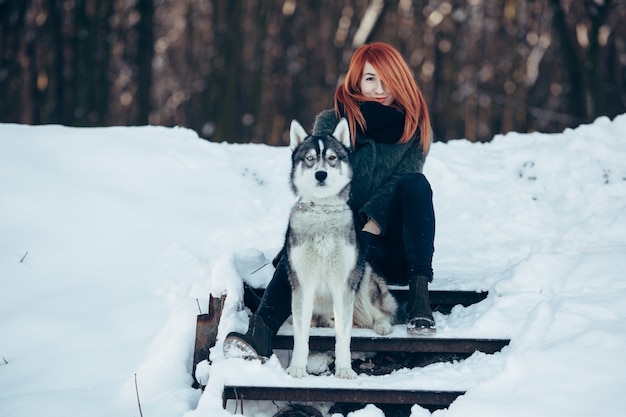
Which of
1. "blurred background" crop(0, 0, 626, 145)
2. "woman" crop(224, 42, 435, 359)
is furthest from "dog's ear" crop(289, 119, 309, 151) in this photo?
"blurred background" crop(0, 0, 626, 145)

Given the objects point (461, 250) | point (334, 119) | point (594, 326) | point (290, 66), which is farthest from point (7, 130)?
point (290, 66)

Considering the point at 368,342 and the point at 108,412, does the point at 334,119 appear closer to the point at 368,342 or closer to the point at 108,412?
the point at 368,342

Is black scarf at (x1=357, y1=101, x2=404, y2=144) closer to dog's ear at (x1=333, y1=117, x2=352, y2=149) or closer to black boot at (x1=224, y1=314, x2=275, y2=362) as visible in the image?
dog's ear at (x1=333, y1=117, x2=352, y2=149)

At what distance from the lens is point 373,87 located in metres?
4.27

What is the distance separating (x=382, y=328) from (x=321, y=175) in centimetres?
93

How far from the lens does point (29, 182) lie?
237 inches

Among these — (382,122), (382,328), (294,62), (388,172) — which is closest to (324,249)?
(382,328)

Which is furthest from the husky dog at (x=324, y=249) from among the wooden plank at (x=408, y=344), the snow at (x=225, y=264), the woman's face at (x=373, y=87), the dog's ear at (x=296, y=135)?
the woman's face at (x=373, y=87)

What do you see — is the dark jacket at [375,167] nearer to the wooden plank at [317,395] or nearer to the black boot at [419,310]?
the black boot at [419,310]

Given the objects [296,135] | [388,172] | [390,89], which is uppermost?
[390,89]

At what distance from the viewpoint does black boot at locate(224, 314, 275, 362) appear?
3412 mm

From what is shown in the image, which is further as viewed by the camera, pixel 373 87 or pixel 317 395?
pixel 373 87

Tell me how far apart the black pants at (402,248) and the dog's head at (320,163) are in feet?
1.37

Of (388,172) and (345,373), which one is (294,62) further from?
(345,373)
